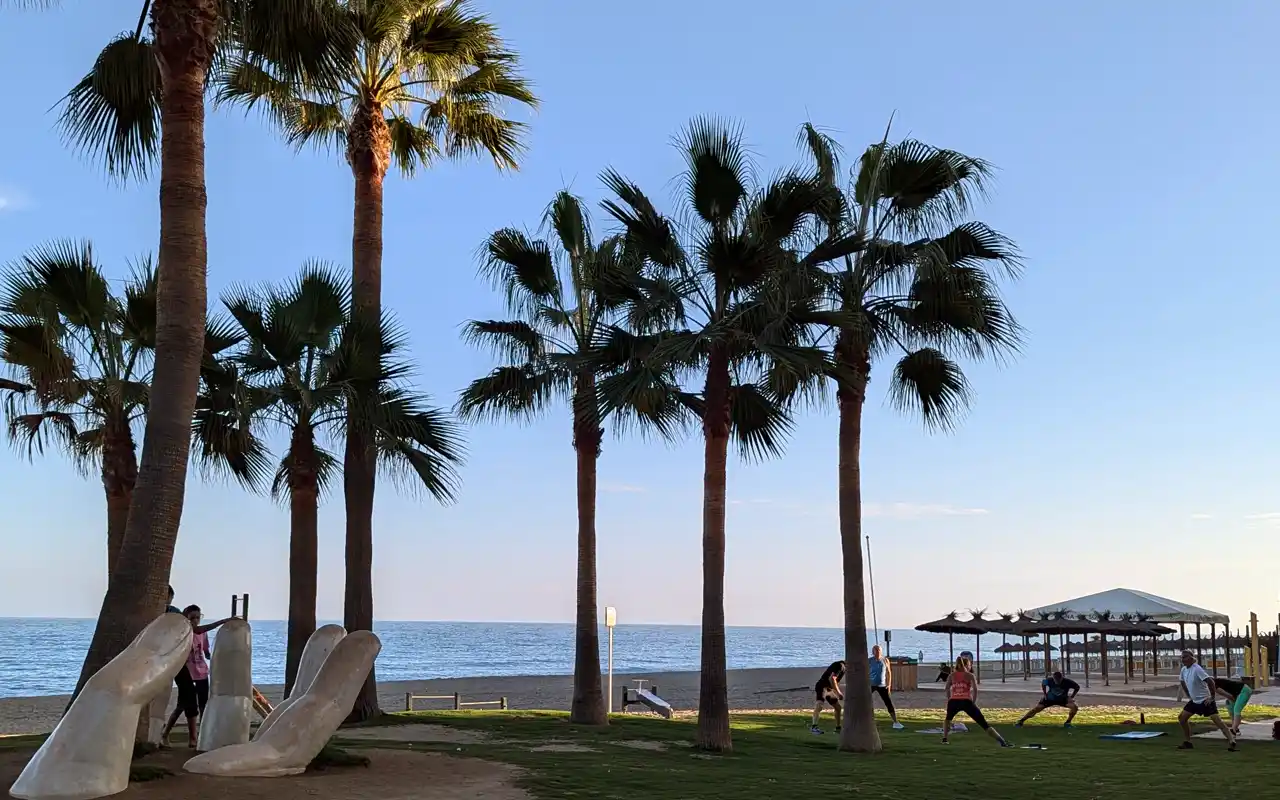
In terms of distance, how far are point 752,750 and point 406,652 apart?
300ft

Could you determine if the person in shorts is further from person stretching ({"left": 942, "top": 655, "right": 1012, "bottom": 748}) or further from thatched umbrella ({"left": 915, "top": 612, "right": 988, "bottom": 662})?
thatched umbrella ({"left": 915, "top": 612, "right": 988, "bottom": 662})

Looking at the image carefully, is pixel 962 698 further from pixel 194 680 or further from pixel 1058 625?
pixel 1058 625

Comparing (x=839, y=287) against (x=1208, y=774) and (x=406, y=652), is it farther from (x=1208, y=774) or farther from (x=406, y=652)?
(x=406, y=652)

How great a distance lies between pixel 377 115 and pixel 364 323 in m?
4.51

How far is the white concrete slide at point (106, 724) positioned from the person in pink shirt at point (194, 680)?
11.9 feet

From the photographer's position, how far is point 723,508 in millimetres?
15508

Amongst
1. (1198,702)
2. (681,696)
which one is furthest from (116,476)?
(681,696)

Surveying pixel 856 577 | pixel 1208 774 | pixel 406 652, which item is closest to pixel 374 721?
pixel 856 577

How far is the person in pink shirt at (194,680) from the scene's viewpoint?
1302cm

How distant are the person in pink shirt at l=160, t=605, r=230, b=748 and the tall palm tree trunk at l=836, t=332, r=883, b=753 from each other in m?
7.95

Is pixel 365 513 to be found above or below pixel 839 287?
below

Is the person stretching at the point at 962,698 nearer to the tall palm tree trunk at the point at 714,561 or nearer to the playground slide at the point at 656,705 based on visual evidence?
the tall palm tree trunk at the point at 714,561

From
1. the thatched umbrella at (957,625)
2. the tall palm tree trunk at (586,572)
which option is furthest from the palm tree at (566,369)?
the thatched umbrella at (957,625)

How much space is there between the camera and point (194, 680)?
13.5 meters
